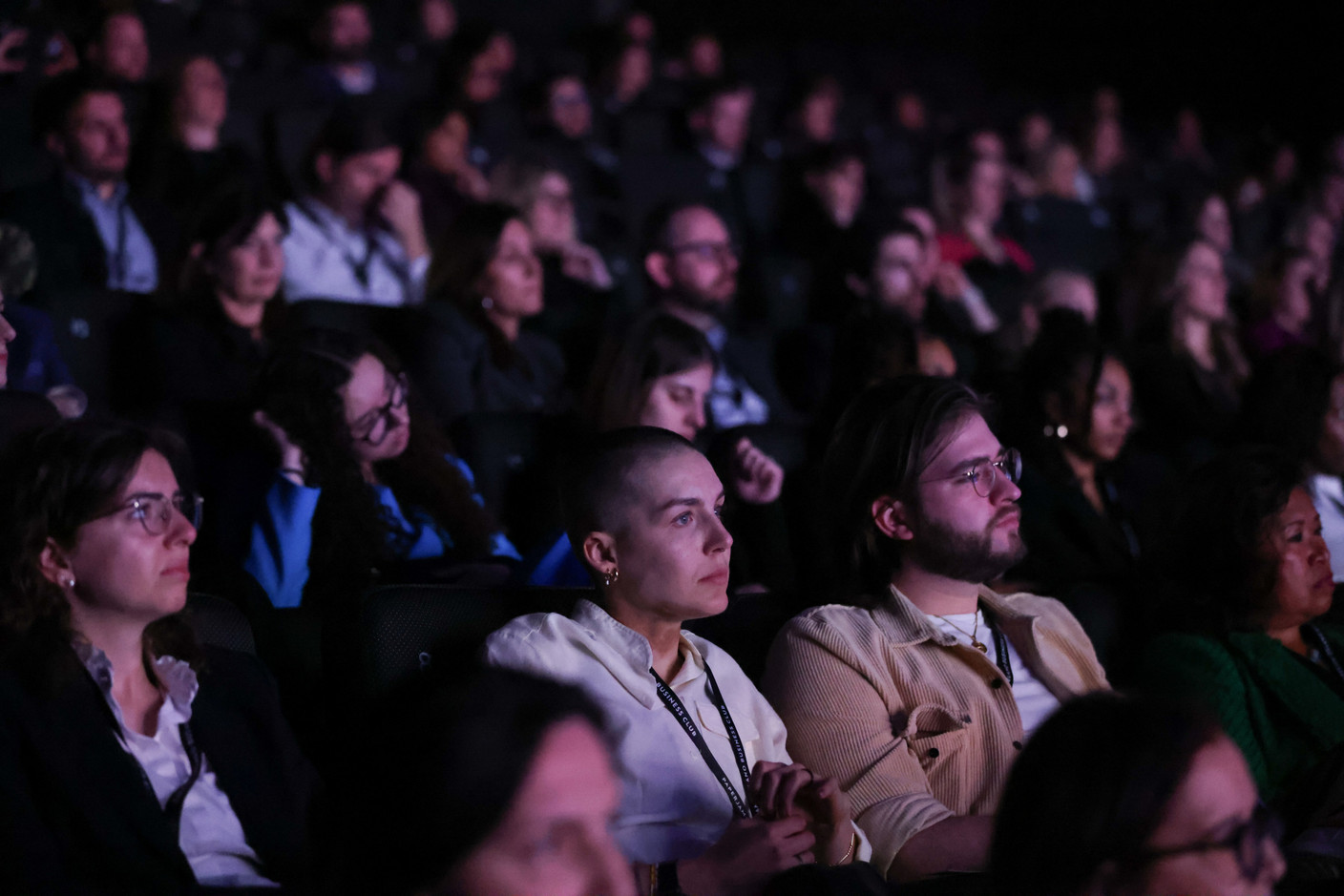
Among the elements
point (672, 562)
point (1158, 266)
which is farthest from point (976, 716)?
point (1158, 266)

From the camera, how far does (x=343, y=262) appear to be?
4.12 meters

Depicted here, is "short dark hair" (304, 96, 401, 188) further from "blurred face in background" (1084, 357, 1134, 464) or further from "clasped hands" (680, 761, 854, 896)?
"clasped hands" (680, 761, 854, 896)

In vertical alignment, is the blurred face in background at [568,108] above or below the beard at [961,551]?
below

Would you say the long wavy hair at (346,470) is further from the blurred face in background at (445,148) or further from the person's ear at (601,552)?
the blurred face in background at (445,148)

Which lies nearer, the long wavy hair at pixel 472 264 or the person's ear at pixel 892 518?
the person's ear at pixel 892 518

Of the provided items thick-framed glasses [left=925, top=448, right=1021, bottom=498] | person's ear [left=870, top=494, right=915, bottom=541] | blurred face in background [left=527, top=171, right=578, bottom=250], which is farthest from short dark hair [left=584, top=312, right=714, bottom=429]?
blurred face in background [left=527, top=171, right=578, bottom=250]

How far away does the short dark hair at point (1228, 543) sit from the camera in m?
2.38

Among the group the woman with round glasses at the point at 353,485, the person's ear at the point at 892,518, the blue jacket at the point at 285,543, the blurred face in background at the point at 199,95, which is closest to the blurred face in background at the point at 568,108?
the blurred face in background at the point at 199,95

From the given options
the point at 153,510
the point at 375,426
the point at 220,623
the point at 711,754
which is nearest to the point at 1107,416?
the point at 375,426

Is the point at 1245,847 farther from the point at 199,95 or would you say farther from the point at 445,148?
the point at 445,148

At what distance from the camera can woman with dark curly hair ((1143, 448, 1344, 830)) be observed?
2225 millimetres

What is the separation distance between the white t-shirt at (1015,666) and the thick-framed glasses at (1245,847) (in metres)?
0.97

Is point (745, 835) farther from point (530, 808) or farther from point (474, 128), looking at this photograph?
point (474, 128)

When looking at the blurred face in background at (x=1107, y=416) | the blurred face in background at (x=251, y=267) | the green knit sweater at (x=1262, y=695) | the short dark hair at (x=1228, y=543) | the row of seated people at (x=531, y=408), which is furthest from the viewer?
the blurred face in background at (x=1107, y=416)
